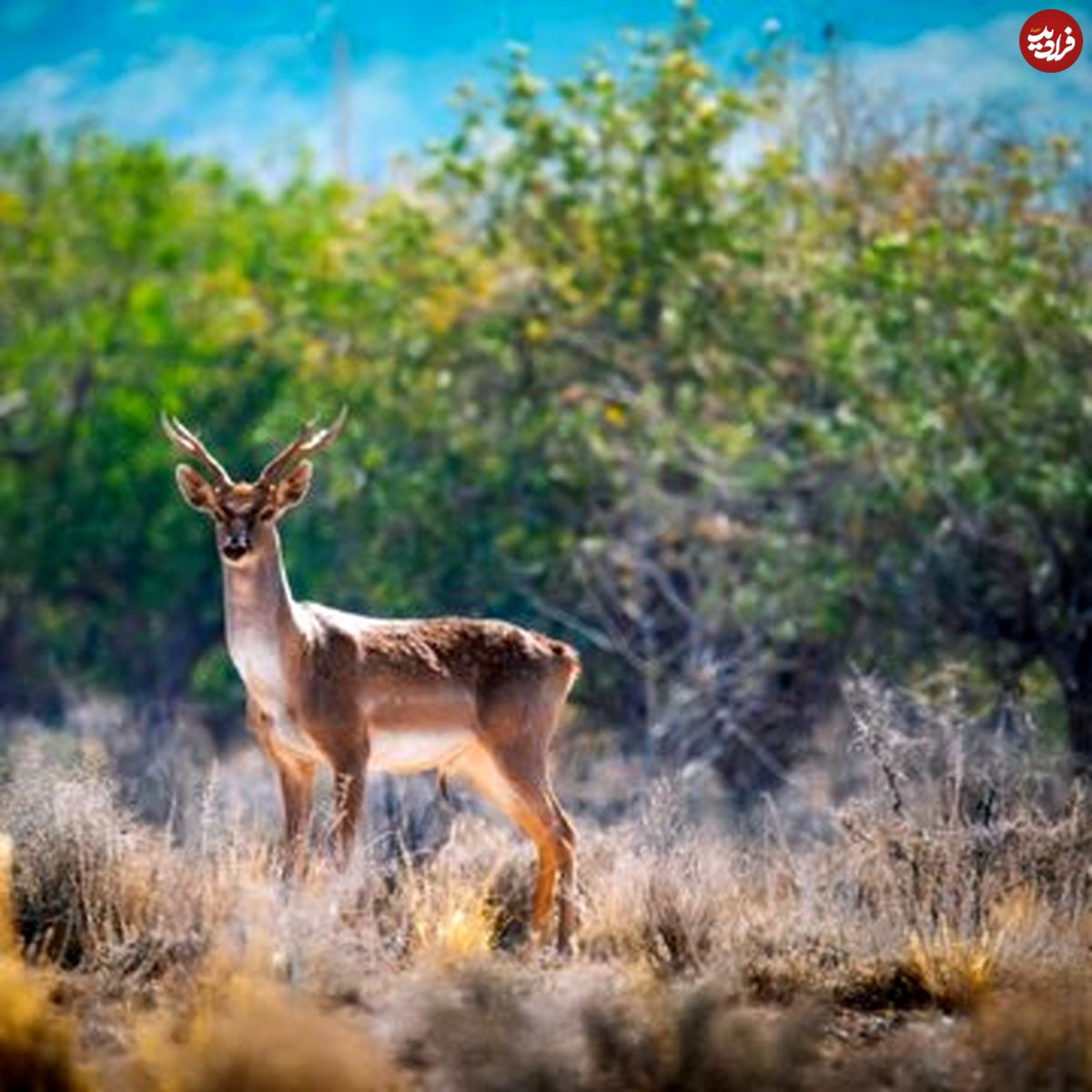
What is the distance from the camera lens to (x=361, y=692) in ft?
41.5

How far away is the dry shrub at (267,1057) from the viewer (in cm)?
807

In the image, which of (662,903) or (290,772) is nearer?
(662,903)

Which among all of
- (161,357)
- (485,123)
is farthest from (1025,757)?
(161,357)

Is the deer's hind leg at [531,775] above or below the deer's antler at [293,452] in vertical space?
below

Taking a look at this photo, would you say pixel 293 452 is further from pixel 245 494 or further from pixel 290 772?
pixel 290 772

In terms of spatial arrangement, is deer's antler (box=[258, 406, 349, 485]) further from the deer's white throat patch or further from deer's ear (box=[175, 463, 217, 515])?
the deer's white throat patch

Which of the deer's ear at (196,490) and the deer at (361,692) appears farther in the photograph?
the deer's ear at (196,490)

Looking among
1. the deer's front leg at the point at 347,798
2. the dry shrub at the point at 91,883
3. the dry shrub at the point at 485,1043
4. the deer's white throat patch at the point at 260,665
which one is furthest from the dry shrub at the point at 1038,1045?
the deer's white throat patch at the point at 260,665

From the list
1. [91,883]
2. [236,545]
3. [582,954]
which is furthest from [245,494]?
[582,954]

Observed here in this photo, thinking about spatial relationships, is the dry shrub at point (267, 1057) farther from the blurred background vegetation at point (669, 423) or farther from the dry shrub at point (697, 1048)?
the blurred background vegetation at point (669, 423)

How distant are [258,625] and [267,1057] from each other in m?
4.63

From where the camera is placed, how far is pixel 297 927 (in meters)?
9.98
